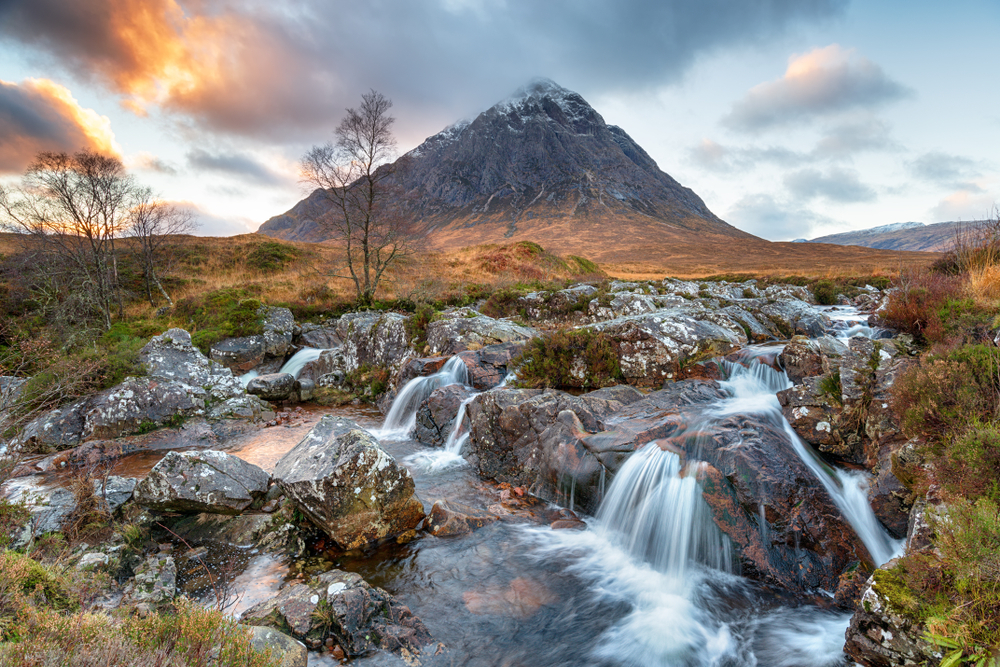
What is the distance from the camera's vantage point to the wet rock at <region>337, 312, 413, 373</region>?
13906mm

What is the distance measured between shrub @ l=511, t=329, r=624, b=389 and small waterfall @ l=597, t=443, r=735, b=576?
3.80 m

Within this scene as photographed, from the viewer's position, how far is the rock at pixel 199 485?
20.0 feet

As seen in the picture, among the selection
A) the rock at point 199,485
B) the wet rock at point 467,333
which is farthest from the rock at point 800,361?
the rock at point 199,485

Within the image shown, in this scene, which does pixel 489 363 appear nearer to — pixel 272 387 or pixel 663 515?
pixel 663 515

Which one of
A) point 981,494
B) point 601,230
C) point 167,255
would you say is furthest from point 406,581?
point 601,230

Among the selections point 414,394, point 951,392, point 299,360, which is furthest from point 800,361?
point 299,360

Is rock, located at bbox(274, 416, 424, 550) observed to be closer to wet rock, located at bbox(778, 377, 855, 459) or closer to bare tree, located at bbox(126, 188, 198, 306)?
wet rock, located at bbox(778, 377, 855, 459)

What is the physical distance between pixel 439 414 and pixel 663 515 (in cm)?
566

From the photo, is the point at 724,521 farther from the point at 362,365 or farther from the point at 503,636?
the point at 362,365

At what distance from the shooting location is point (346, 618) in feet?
13.5

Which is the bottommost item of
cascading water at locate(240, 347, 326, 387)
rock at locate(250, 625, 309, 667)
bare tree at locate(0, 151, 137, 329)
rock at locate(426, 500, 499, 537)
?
rock at locate(426, 500, 499, 537)

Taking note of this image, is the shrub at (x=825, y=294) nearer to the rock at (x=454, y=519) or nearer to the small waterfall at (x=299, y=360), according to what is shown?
the rock at (x=454, y=519)

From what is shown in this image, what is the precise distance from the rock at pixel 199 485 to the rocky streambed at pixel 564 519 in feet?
0.10

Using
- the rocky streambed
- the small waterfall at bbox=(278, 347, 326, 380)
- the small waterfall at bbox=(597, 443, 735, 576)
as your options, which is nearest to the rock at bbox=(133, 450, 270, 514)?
the rocky streambed
